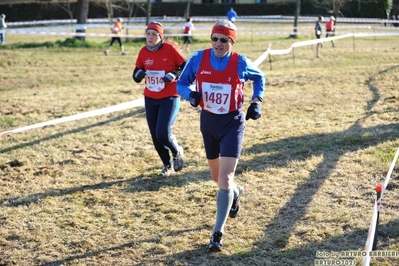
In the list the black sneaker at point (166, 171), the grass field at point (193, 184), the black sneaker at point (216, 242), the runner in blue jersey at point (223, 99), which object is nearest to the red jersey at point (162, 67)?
the black sneaker at point (166, 171)

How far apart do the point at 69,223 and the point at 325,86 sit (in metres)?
9.32

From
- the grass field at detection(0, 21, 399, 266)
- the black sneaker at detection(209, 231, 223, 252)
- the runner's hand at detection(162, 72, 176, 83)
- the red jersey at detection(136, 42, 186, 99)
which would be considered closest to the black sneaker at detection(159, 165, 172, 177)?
the grass field at detection(0, 21, 399, 266)

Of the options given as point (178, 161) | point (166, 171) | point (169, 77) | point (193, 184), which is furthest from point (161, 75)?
point (193, 184)

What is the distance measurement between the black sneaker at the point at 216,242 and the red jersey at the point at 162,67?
2.56 metres

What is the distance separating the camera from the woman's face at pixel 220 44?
5.31m

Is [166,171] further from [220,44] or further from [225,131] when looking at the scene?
[220,44]

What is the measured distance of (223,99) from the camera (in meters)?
5.43

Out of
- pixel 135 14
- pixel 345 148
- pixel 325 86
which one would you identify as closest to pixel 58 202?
pixel 345 148

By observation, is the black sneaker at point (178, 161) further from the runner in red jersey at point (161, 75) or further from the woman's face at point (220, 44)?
the woman's face at point (220, 44)

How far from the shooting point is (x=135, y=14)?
5041cm

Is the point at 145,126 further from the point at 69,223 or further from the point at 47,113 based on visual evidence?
the point at 69,223

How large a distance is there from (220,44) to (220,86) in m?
0.39

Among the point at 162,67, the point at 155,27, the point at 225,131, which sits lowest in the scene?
the point at 225,131

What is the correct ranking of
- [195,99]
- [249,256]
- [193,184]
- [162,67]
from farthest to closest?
[193,184] → [162,67] → [195,99] → [249,256]
